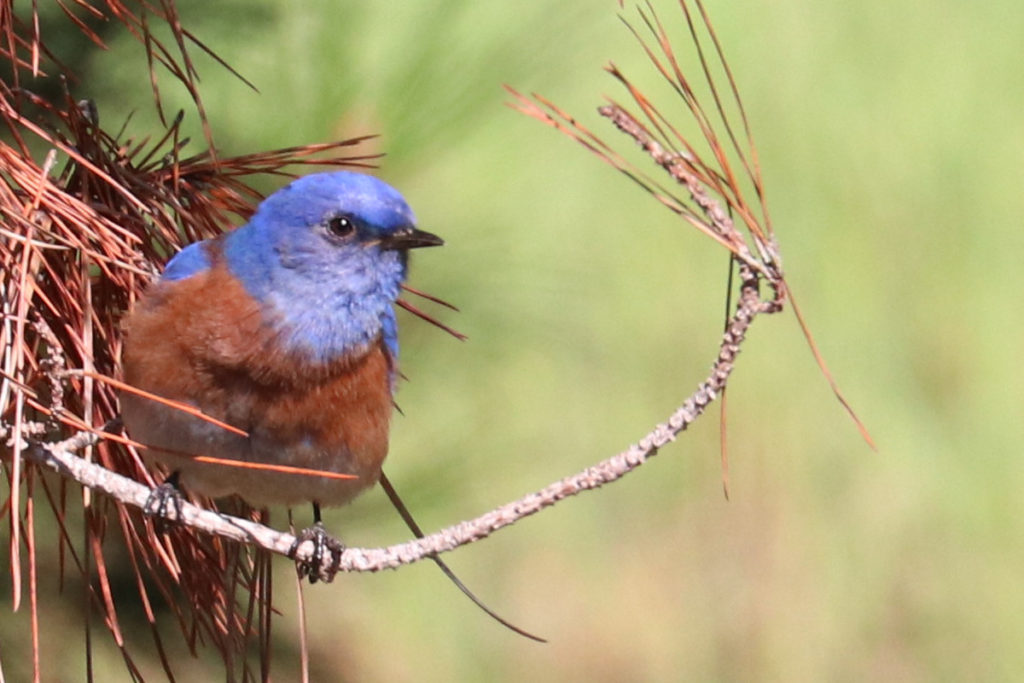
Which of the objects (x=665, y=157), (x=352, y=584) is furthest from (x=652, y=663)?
(x=665, y=157)

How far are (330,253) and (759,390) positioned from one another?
190 centimetres

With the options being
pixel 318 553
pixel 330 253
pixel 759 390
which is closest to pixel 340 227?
pixel 330 253

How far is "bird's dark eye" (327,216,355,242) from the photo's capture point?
171 cm

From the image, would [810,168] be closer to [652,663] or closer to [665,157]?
[652,663]

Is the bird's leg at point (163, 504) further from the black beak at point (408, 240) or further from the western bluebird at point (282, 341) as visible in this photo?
the black beak at point (408, 240)

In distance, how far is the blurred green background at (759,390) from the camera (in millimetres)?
3160

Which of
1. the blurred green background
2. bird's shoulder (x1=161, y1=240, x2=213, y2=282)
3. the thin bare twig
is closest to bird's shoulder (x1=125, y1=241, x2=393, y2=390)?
bird's shoulder (x1=161, y1=240, x2=213, y2=282)

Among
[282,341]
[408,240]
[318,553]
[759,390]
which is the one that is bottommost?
[318,553]

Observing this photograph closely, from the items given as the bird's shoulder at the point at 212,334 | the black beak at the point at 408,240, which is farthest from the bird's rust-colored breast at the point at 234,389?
the black beak at the point at 408,240

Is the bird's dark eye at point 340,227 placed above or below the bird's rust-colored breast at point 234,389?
above

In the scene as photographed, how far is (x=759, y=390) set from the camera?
3441 millimetres

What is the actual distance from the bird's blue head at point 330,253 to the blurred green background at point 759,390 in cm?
91

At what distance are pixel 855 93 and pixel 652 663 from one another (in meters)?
1.47

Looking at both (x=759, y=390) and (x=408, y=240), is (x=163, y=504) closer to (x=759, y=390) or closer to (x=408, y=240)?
(x=408, y=240)
